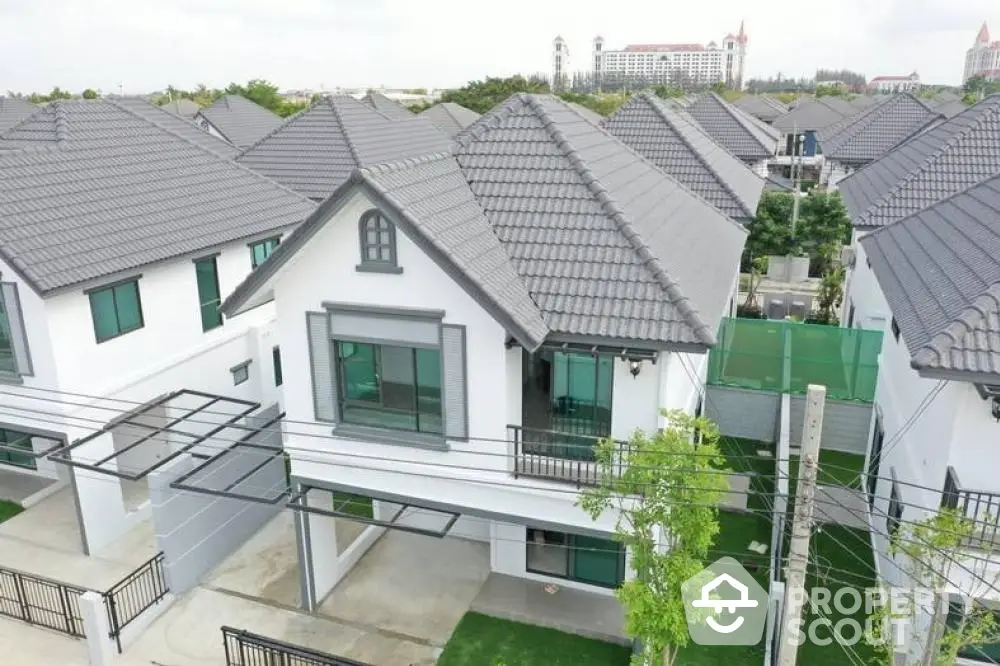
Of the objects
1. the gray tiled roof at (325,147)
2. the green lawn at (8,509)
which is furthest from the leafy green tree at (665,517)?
the gray tiled roof at (325,147)

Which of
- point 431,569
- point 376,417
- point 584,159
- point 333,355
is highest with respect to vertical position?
point 584,159

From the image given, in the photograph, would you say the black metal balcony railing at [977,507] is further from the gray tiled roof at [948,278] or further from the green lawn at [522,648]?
the green lawn at [522,648]

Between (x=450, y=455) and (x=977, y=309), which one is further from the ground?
(x=977, y=309)

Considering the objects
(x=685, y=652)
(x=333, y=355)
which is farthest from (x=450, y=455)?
(x=685, y=652)

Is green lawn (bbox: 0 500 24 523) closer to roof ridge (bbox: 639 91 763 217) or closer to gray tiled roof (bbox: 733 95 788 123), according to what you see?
roof ridge (bbox: 639 91 763 217)

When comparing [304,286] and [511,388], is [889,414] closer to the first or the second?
[511,388]
